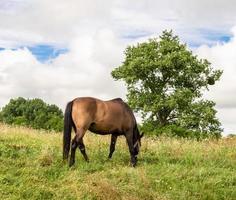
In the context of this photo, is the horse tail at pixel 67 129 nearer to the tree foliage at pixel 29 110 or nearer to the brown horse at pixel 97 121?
the brown horse at pixel 97 121

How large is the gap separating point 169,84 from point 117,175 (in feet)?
87.3

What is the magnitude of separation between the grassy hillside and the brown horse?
44cm

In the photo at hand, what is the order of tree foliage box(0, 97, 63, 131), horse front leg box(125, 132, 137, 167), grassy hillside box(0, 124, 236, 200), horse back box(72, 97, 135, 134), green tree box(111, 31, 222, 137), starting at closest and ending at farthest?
grassy hillside box(0, 124, 236, 200), horse back box(72, 97, 135, 134), horse front leg box(125, 132, 137, 167), green tree box(111, 31, 222, 137), tree foliage box(0, 97, 63, 131)

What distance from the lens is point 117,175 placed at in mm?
10594

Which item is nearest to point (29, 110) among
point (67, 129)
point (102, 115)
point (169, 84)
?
point (169, 84)

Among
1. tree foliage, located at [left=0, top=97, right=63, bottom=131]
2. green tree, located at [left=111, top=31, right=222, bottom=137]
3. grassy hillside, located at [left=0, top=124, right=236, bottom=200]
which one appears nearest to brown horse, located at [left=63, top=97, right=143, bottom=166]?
grassy hillside, located at [left=0, top=124, right=236, bottom=200]

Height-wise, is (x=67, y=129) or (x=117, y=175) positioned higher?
(x=67, y=129)

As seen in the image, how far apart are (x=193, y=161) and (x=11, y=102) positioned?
46.9 meters

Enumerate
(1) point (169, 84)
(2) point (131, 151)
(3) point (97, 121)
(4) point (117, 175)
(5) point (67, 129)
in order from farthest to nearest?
(1) point (169, 84)
(2) point (131, 151)
(3) point (97, 121)
(5) point (67, 129)
(4) point (117, 175)

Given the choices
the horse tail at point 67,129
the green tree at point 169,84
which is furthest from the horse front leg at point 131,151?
the green tree at point 169,84

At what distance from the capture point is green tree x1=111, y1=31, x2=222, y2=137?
113ft

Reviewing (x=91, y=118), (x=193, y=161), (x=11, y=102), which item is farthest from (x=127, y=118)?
(x=11, y=102)

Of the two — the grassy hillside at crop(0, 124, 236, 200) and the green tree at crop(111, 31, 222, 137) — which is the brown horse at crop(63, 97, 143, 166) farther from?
the green tree at crop(111, 31, 222, 137)

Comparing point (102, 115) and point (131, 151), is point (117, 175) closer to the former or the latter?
point (131, 151)
